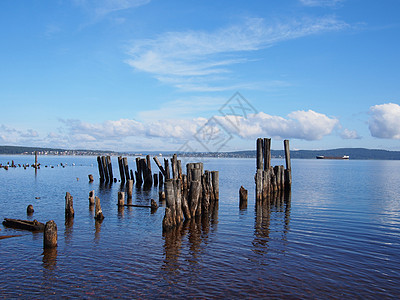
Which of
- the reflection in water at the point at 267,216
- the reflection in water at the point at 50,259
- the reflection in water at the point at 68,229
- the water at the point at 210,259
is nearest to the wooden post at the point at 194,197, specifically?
the water at the point at 210,259

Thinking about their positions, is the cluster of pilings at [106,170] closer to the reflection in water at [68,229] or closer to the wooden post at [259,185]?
the wooden post at [259,185]

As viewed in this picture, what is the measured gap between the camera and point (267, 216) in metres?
18.3

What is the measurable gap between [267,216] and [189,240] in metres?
6.70

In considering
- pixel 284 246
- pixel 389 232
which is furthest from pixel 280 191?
pixel 284 246

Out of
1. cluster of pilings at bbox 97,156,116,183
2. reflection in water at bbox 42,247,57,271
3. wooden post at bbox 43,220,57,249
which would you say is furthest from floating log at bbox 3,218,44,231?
cluster of pilings at bbox 97,156,116,183

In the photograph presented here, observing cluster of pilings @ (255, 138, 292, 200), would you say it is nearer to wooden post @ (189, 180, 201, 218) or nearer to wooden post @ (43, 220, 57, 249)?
wooden post @ (189, 180, 201, 218)

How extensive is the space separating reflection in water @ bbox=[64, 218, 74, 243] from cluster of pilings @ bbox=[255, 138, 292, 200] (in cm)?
1141

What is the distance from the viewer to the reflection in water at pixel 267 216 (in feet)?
42.6

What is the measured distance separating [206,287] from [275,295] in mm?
1656

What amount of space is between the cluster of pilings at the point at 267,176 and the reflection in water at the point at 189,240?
5283 millimetres


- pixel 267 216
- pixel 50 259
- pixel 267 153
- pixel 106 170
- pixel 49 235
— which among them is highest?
pixel 267 153

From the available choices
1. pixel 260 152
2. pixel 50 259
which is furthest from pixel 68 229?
pixel 260 152

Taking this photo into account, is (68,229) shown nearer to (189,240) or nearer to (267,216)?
(189,240)

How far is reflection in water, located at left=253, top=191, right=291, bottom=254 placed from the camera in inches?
511
